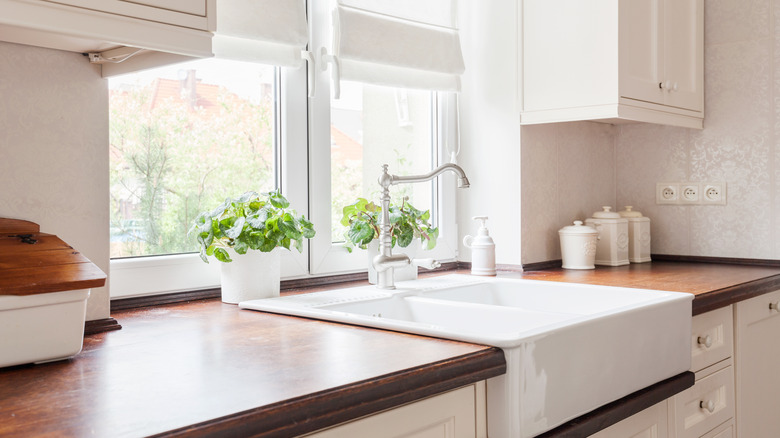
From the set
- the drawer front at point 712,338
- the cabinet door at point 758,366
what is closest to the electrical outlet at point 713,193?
the cabinet door at point 758,366

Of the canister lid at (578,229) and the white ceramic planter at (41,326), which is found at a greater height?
the canister lid at (578,229)

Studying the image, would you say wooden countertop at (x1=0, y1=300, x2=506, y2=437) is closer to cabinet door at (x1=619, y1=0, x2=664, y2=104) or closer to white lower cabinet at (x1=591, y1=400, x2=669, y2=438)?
white lower cabinet at (x1=591, y1=400, x2=669, y2=438)

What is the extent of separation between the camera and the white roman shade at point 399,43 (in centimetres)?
197

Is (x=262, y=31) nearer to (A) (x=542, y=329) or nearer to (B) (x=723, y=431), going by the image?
(A) (x=542, y=329)

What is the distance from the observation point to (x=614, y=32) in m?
2.09

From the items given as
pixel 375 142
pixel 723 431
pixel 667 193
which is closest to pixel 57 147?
pixel 375 142

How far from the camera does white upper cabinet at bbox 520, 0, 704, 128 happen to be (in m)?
2.11

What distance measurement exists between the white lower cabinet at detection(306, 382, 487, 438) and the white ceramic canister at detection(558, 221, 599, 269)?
51.9 inches

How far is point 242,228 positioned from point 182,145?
11.4 inches

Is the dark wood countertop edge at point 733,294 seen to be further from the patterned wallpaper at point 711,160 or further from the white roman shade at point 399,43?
the white roman shade at point 399,43

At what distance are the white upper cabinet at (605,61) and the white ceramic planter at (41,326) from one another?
1.55m

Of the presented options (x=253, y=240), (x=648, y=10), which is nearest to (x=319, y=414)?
(x=253, y=240)

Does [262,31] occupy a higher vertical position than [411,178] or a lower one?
higher

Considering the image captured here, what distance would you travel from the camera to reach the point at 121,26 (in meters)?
1.10
